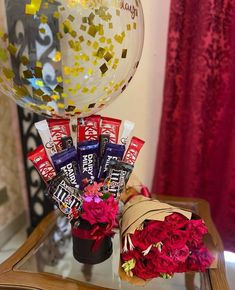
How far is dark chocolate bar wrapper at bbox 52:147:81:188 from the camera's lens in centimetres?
81

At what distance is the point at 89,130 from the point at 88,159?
3.2 inches

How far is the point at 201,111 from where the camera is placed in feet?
3.91

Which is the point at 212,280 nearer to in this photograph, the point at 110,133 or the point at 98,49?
the point at 110,133

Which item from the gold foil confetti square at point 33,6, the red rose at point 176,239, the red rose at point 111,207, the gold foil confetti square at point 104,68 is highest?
the gold foil confetti square at point 33,6

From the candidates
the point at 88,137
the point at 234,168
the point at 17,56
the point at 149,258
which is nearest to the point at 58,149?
the point at 88,137

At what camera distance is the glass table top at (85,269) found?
2.67 ft

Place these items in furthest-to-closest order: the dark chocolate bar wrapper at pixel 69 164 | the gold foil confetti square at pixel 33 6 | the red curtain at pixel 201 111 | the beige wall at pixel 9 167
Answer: the beige wall at pixel 9 167 < the red curtain at pixel 201 111 < the dark chocolate bar wrapper at pixel 69 164 < the gold foil confetti square at pixel 33 6

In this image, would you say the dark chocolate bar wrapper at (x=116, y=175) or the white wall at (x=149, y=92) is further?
the white wall at (x=149, y=92)

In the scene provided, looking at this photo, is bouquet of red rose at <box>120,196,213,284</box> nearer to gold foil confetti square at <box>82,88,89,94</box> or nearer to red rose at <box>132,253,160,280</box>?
red rose at <box>132,253,160,280</box>

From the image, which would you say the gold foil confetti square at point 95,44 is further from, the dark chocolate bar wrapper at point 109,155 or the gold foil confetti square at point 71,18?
the dark chocolate bar wrapper at point 109,155

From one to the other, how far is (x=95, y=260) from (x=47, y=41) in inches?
22.7

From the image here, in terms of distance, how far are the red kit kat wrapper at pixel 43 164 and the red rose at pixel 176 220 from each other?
31 centimetres

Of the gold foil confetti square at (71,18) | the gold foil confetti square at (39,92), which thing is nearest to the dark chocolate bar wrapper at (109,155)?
the gold foil confetti square at (39,92)

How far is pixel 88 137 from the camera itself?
0.87m
